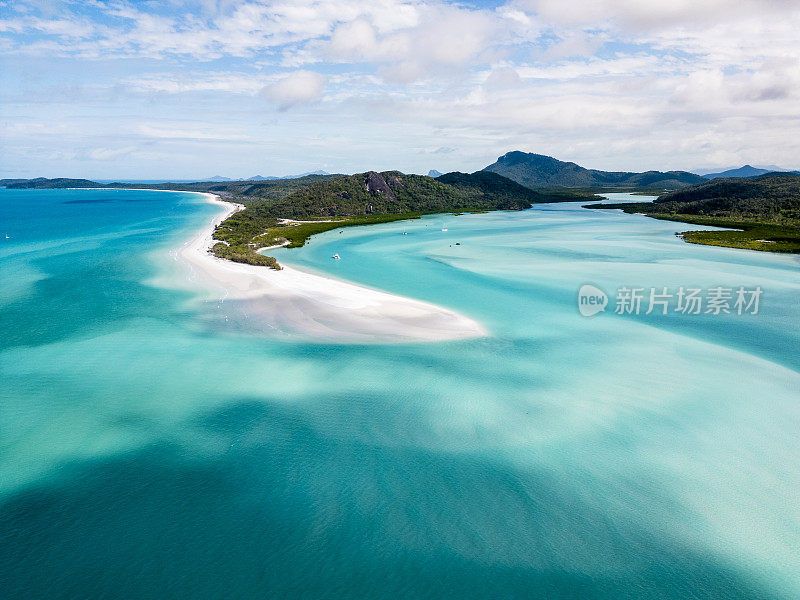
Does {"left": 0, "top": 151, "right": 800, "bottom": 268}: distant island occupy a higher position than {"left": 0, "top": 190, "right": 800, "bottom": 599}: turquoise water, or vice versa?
{"left": 0, "top": 151, "right": 800, "bottom": 268}: distant island

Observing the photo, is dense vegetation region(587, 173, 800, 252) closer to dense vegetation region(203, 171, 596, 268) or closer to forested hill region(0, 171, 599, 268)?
forested hill region(0, 171, 599, 268)

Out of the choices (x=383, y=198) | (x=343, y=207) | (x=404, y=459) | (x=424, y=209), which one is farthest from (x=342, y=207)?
(x=404, y=459)

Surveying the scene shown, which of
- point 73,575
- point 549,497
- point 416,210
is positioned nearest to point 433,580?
point 549,497

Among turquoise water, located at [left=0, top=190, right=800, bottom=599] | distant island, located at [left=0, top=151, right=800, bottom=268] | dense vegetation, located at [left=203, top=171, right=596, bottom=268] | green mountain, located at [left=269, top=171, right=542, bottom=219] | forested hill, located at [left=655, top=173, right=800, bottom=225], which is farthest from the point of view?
green mountain, located at [left=269, top=171, right=542, bottom=219]

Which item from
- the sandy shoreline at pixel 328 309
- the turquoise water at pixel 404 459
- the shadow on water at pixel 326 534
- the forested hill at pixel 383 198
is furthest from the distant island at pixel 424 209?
the shadow on water at pixel 326 534

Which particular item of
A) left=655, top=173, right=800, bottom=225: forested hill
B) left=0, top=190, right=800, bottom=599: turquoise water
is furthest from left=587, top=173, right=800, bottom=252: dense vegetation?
left=0, top=190, right=800, bottom=599: turquoise water

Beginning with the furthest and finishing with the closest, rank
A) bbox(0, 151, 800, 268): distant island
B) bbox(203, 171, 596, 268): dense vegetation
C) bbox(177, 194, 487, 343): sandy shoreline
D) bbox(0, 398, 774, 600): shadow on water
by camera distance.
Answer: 1. bbox(203, 171, 596, 268): dense vegetation
2. bbox(0, 151, 800, 268): distant island
3. bbox(177, 194, 487, 343): sandy shoreline
4. bbox(0, 398, 774, 600): shadow on water

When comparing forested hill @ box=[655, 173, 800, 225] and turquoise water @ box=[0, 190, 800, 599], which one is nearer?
turquoise water @ box=[0, 190, 800, 599]

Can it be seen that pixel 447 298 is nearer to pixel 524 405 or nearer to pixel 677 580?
pixel 524 405
